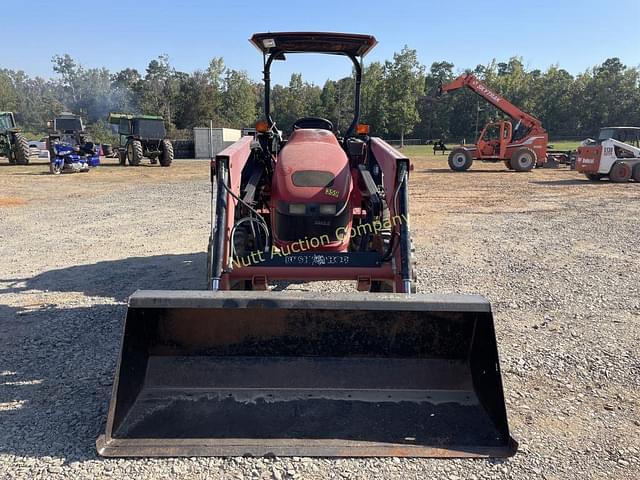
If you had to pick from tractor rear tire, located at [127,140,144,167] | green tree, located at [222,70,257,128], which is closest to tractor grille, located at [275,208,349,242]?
tractor rear tire, located at [127,140,144,167]

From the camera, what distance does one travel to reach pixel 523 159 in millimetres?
20203

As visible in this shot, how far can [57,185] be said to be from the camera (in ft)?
51.4

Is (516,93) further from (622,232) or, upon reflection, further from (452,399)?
(452,399)

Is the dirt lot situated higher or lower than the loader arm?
lower

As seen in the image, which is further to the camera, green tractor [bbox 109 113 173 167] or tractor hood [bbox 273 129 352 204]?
Result: green tractor [bbox 109 113 173 167]

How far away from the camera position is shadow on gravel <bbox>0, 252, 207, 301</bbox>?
5.36 metres

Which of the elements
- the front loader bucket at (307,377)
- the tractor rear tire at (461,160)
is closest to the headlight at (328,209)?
the front loader bucket at (307,377)

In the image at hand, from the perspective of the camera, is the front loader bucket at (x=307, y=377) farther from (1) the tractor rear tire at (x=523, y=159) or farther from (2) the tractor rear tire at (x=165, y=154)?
(2) the tractor rear tire at (x=165, y=154)

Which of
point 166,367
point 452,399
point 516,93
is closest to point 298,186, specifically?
point 166,367

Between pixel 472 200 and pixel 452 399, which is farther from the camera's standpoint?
pixel 472 200

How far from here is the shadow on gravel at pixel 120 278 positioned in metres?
5.36

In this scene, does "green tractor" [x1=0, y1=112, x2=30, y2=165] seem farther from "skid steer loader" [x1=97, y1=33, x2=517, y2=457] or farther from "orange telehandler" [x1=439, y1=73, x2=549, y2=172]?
"skid steer loader" [x1=97, y1=33, x2=517, y2=457]

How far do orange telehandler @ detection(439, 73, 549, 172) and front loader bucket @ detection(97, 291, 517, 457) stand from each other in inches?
729

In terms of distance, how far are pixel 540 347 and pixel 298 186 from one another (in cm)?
236
